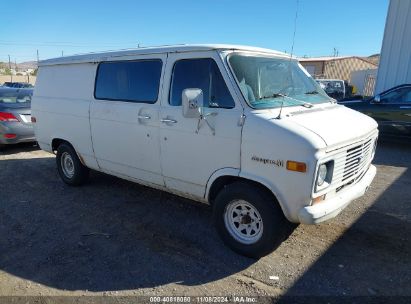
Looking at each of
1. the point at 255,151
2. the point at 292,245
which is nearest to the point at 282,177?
the point at 255,151

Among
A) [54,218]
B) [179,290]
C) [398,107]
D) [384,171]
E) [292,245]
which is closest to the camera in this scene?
[179,290]

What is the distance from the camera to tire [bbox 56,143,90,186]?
571cm

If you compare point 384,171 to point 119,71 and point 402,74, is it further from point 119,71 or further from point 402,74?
point 402,74

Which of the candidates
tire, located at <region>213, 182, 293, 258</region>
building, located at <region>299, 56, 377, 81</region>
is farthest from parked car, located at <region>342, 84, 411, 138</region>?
building, located at <region>299, 56, 377, 81</region>

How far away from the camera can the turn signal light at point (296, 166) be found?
3.03m

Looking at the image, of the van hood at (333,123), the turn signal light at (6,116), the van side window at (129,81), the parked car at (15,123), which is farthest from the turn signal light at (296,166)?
the turn signal light at (6,116)

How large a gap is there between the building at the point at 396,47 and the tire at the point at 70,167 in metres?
11.9

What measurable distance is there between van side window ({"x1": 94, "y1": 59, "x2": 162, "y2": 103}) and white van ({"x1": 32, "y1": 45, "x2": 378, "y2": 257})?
1 cm

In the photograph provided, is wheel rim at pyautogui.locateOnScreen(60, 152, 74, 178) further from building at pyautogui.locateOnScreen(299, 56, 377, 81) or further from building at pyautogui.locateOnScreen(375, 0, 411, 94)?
building at pyautogui.locateOnScreen(299, 56, 377, 81)

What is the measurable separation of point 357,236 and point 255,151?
1840 millimetres

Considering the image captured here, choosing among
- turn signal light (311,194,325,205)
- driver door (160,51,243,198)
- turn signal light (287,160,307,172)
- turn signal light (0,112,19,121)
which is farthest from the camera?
turn signal light (0,112,19,121)

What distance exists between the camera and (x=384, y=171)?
6.88 metres

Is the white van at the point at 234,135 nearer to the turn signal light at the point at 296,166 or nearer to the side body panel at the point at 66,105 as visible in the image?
the turn signal light at the point at 296,166

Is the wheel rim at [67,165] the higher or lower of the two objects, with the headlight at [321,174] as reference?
lower
